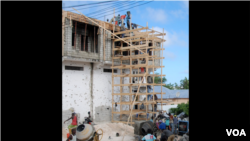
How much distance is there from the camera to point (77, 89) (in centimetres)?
1555

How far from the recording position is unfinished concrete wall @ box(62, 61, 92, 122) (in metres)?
14.9

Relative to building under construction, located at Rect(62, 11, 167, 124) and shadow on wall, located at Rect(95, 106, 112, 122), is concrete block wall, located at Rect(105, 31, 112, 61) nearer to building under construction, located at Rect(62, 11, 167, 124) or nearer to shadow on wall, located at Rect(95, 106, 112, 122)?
building under construction, located at Rect(62, 11, 167, 124)

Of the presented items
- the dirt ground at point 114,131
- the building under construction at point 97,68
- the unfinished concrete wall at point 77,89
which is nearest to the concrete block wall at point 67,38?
the building under construction at point 97,68

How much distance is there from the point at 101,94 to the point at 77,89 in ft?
8.10

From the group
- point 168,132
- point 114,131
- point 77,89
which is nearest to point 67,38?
point 77,89

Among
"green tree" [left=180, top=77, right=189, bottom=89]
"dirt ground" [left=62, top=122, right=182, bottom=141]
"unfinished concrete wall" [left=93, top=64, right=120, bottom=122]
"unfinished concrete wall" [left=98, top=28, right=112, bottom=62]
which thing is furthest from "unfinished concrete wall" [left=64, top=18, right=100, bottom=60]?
"green tree" [left=180, top=77, right=189, bottom=89]

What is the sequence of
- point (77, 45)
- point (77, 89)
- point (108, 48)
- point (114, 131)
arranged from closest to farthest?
point (114, 131), point (77, 89), point (77, 45), point (108, 48)

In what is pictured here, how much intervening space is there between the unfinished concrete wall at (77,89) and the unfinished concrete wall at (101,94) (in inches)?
25.5

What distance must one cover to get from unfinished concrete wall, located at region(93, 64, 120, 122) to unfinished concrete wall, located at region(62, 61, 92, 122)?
2.13ft
